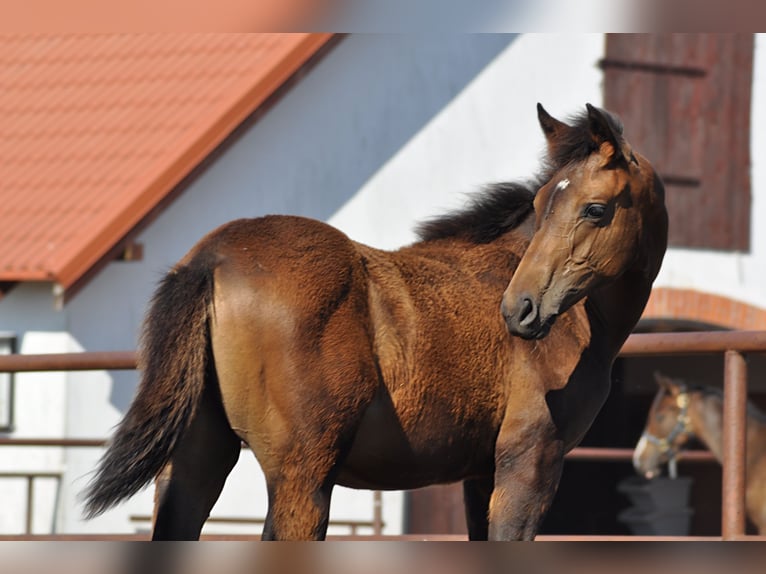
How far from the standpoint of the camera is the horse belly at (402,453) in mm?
2541

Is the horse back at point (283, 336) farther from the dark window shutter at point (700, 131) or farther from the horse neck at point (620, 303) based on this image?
the dark window shutter at point (700, 131)

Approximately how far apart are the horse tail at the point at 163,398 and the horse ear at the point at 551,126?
3.03ft

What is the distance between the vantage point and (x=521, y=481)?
2730mm

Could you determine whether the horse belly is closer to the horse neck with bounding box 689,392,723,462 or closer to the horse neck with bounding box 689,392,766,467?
the horse neck with bounding box 689,392,766,467

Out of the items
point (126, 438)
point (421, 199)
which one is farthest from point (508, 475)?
point (421, 199)

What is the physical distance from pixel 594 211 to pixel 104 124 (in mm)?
10138

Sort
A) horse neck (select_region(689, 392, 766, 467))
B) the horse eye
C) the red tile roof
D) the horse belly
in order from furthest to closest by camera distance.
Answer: horse neck (select_region(689, 392, 766, 467)) < the red tile roof < the horse eye < the horse belly

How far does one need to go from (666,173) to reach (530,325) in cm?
1091

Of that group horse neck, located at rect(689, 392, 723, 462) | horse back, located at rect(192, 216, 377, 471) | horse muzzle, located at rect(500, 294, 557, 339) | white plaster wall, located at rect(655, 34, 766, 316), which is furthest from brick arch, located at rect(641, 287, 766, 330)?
horse back, located at rect(192, 216, 377, 471)

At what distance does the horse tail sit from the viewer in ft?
7.83

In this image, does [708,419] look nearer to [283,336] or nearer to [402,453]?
[402,453]

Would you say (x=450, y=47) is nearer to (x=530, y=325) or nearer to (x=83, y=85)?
(x=83, y=85)

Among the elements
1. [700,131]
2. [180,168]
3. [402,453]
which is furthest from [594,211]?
[700,131]

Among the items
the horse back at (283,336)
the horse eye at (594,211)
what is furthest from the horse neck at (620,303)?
the horse back at (283,336)
